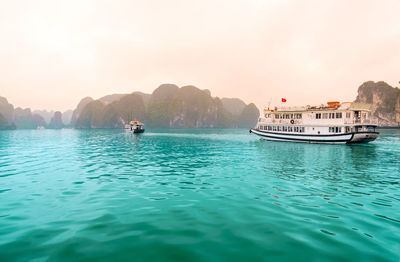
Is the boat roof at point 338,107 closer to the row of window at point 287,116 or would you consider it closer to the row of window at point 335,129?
the row of window at point 287,116

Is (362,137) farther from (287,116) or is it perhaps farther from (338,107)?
(287,116)

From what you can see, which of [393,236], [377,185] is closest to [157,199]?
[393,236]

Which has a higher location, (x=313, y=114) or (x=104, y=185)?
(x=313, y=114)

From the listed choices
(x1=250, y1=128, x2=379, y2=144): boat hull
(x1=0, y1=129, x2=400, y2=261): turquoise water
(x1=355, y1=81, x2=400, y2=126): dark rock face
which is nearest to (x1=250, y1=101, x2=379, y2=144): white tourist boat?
(x1=250, y1=128, x2=379, y2=144): boat hull

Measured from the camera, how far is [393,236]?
243 inches

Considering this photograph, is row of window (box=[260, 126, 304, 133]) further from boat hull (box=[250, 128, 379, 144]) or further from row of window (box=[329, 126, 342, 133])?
row of window (box=[329, 126, 342, 133])

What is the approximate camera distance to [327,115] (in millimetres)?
38062

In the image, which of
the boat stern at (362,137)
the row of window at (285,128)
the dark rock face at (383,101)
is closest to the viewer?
the boat stern at (362,137)

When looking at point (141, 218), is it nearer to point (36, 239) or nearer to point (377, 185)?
point (36, 239)

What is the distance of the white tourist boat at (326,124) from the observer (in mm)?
36062

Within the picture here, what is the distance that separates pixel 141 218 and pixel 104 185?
217 inches

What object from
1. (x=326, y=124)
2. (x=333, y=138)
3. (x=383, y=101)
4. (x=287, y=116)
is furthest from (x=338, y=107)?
(x=383, y=101)

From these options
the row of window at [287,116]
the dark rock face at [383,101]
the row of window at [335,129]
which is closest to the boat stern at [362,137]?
the row of window at [335,129]

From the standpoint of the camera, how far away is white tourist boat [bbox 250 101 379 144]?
1420 inches
